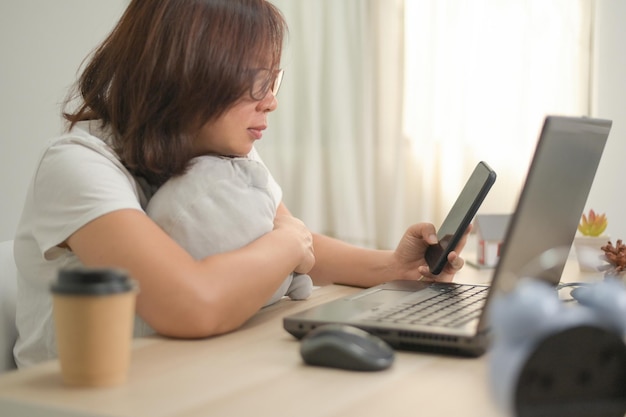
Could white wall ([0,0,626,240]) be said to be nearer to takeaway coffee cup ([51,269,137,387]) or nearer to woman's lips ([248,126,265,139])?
woman's lips ([248,126,265,139])

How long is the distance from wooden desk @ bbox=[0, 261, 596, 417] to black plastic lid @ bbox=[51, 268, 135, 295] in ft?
0.34

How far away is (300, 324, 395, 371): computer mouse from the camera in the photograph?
86 cm

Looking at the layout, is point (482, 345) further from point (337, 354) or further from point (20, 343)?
point (20, 343)

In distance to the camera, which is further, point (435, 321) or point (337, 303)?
point (337, 303)

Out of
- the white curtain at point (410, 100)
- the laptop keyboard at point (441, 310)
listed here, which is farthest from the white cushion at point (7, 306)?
the white curtain at point (410, 100)

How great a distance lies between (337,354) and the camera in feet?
2.84

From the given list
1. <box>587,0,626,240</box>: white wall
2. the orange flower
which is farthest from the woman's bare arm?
<box>587,0,626,240</box>: white wall

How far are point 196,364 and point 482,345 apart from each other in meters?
0.32

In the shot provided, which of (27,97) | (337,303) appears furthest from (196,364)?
(27,97)

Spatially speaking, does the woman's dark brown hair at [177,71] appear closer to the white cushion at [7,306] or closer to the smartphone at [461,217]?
the white cushion at [7,306]

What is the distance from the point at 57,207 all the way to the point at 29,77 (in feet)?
4.69

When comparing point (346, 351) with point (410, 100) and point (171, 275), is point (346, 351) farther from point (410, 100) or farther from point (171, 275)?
point (410, 100)

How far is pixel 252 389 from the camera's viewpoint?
0.82 meters

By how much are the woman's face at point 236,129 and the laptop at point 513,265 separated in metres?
0.29
